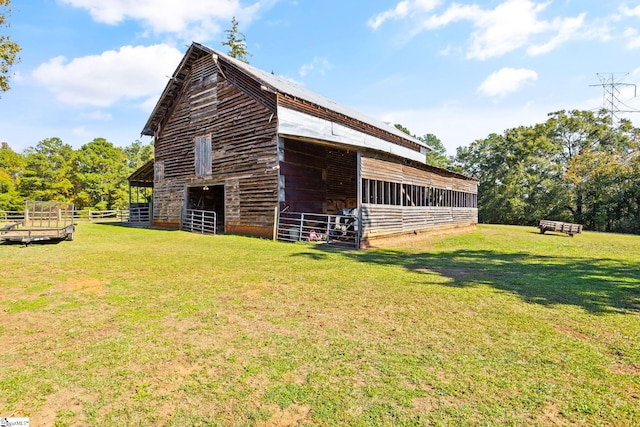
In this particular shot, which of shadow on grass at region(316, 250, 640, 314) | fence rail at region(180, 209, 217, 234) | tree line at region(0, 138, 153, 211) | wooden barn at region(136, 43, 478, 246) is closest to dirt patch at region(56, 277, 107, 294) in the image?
shadow on grass at region(316, 250, 640, 314)

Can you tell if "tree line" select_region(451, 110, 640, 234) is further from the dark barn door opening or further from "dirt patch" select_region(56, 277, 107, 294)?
"dirt patch" select_region(56, 277, 107, 294)

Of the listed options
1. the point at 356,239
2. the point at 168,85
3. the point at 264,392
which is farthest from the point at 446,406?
the point at 168,85

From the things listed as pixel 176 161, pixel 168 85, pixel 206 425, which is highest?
pixel 168 85

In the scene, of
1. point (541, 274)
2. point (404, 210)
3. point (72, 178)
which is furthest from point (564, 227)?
point (72, 178)

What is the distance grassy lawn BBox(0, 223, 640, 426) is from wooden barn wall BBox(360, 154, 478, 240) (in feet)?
22.7

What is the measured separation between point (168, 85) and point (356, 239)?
15861 mm

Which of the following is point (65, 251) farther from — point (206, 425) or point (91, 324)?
point (206, 425)

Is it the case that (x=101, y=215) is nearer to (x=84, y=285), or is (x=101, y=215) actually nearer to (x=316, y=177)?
(x=316, y=177)

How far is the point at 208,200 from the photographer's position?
2205 cm

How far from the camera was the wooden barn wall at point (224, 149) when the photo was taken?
16.2 metres

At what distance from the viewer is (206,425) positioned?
102 inches

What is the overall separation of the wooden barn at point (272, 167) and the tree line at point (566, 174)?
20.3 meters

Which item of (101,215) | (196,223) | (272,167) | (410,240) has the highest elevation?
(272,167)

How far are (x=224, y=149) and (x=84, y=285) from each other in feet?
41.3
